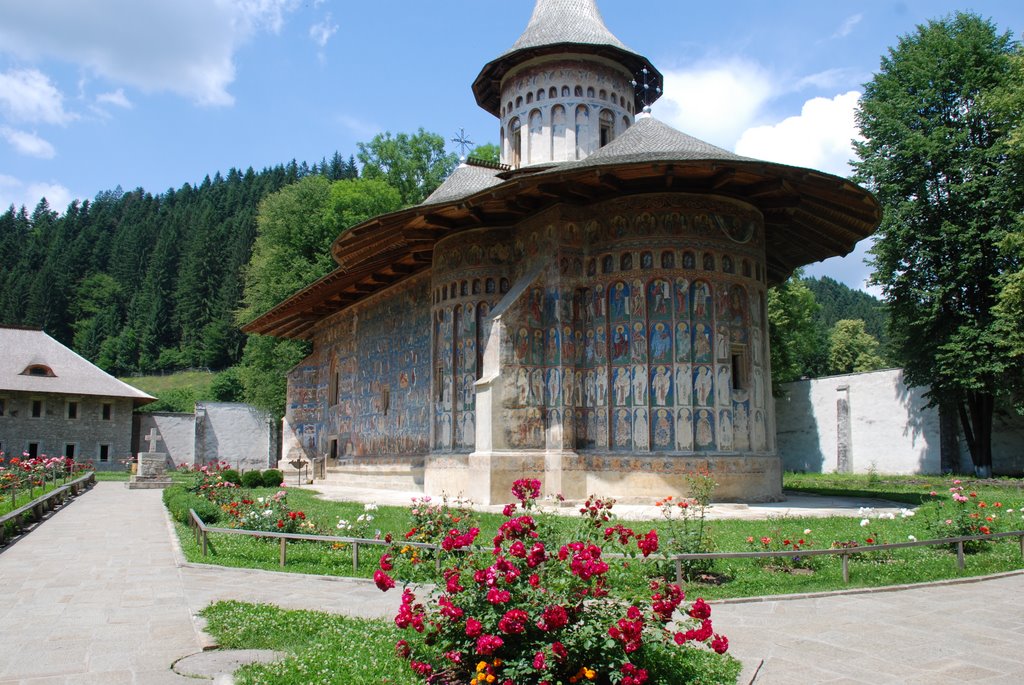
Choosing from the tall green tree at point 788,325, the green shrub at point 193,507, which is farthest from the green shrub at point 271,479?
the tall green tree at point 788,325

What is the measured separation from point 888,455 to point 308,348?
2637 centimetres

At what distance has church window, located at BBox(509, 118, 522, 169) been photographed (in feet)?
72.3

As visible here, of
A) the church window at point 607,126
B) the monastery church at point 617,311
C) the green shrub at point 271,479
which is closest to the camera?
the monastery church at point 617,311

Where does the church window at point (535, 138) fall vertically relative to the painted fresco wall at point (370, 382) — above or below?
A: above

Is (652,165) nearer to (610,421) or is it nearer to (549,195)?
(549,195)

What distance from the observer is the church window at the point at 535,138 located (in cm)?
2131

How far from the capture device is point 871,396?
96.5 feet

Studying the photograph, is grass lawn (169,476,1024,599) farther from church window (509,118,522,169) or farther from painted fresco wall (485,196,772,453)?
church window (509,118,522,169)

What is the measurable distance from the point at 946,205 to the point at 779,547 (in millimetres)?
19651

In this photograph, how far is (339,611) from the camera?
6547 millimetres

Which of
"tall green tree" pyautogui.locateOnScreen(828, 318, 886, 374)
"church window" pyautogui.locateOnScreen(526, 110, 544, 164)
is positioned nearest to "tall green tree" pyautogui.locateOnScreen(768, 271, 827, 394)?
"church window" pyautogui.locateOnScreen(526, 110, 544, 164)

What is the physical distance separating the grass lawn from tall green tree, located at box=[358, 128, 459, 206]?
29.7 meters

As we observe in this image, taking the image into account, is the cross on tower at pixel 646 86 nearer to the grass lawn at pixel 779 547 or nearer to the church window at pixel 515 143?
the church window at pixel 515 143

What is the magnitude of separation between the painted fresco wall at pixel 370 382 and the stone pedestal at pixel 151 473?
5595 millimetres
